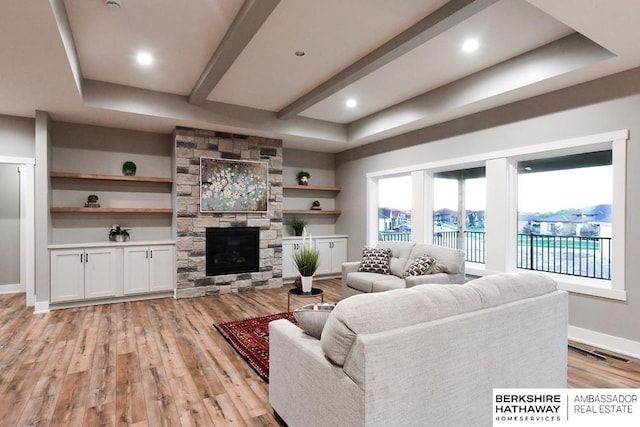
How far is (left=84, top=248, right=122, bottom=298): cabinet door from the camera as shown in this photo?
4.83 m

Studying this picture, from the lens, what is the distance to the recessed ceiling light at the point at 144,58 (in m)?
3.59

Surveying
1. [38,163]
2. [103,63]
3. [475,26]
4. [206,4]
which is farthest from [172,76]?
[475,26]

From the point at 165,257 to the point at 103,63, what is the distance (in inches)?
110

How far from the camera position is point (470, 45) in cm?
332

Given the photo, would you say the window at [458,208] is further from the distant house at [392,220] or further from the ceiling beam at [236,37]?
the ceiling beam at [236,37]

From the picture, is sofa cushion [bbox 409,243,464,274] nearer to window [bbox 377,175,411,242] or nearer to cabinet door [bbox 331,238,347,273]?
window [bbox 377,175,411,242]

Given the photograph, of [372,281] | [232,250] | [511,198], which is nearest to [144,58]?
[232,250]

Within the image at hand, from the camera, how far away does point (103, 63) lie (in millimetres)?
3793

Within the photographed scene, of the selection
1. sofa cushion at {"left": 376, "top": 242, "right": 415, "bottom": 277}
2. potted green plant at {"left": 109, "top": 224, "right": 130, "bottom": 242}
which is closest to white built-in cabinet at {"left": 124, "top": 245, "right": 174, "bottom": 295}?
potted green plant at {"left": 109, "top": 224, "right": 130, "bottom": 242}

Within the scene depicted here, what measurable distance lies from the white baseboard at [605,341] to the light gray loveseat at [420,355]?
1755 mm

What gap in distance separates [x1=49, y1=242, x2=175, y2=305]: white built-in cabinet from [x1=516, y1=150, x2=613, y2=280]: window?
5.11 m

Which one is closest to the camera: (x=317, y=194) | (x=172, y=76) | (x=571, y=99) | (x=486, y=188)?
(x=571, y=99)

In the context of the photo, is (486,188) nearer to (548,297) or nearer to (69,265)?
(548,297)
